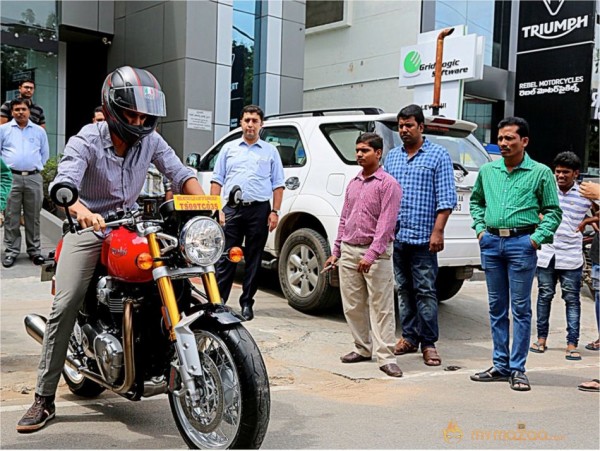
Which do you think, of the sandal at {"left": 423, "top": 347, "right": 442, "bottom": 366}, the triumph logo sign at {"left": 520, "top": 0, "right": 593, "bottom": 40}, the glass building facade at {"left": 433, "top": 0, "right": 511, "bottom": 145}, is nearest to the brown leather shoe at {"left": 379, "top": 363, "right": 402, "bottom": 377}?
the sandal at {"left": 423, "top": 347, "right": 442, "bottom": 366}

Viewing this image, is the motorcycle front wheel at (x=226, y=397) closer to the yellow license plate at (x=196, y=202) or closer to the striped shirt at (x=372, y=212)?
the yellow license plate at (x=196, y=202)

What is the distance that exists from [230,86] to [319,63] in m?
10.8

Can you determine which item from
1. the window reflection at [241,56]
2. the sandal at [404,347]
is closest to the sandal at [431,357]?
the sandal at [404,347]

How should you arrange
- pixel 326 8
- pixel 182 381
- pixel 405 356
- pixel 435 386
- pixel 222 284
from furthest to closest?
pixel 326 8 < pixel 222 284 < pixel 405 356 < pixel 435 386 < pixel 182 381

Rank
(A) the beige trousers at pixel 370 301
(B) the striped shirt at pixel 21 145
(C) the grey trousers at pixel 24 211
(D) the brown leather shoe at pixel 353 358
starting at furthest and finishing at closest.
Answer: (C) the grey trousers at pixel 24 211 < (B) the striped shirt at pixel 21 145 < (D) the brown leather shoe at pixel 353 358 < (A) the beige trousers at pixel 370 301

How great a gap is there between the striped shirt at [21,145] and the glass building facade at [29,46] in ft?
18.8

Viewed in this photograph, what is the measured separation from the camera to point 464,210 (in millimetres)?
6621

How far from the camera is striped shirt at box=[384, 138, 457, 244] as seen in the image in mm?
5578

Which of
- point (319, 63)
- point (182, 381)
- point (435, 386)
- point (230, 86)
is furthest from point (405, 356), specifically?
point (319, 63)

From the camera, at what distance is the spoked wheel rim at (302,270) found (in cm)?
689

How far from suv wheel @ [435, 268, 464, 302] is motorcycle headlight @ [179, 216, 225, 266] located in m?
4.65

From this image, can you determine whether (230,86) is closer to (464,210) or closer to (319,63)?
(464,210)

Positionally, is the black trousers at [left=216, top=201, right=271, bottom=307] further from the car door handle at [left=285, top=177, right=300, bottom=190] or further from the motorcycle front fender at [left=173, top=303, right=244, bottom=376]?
the motorcycle front fender at [left=173, top=303, right=244, bottom=376]

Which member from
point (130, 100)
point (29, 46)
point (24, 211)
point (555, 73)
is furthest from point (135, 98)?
point (555, 73)
